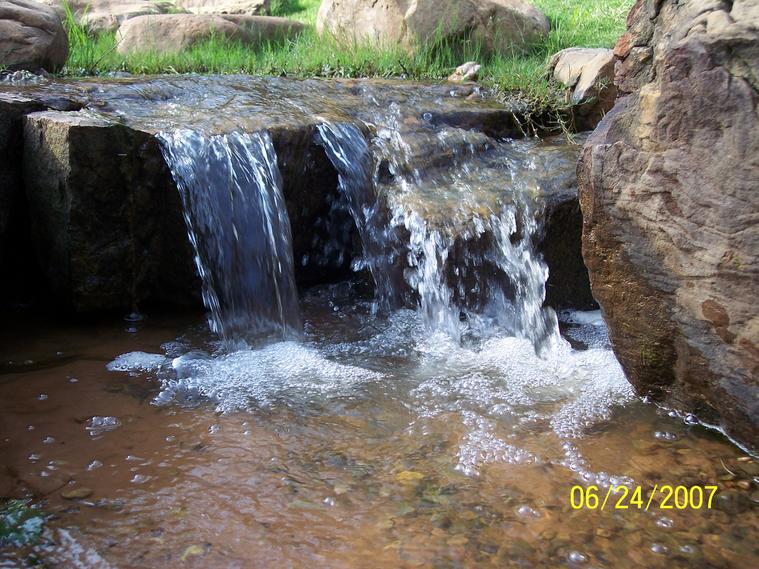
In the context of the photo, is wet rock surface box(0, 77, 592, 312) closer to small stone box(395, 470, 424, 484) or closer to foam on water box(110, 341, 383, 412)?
foam on water box(110, 341, 383, 412)

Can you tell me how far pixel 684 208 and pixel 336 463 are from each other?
1471 millimetres

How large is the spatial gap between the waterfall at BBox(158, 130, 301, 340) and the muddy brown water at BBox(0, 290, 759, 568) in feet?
1.19

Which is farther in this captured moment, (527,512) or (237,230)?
(237,230)

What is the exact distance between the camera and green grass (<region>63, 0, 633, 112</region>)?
5.27 m

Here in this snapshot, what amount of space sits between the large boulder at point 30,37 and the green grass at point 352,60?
18 cm

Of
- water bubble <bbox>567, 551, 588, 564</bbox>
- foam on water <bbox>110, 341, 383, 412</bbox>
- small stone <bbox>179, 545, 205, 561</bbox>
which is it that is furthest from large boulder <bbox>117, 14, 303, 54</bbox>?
water bubble <bbox>567, 551, 588, 564</bbox>

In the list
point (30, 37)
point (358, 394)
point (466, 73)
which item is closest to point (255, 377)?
point (358, 394)

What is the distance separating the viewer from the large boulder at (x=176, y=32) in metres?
6.39

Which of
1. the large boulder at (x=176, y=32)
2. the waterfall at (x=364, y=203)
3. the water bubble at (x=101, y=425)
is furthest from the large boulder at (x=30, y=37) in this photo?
the water bubble at (x=101, y=425)

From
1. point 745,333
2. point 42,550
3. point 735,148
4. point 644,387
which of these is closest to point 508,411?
point 644,387

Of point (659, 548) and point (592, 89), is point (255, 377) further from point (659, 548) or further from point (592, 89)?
point (592, 89)

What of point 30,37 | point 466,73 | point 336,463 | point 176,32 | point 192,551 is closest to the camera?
point 192,551

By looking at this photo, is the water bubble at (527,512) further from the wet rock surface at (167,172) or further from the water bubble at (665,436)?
the wet rock surface at (167,172)

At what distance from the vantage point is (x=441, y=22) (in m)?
6.02
